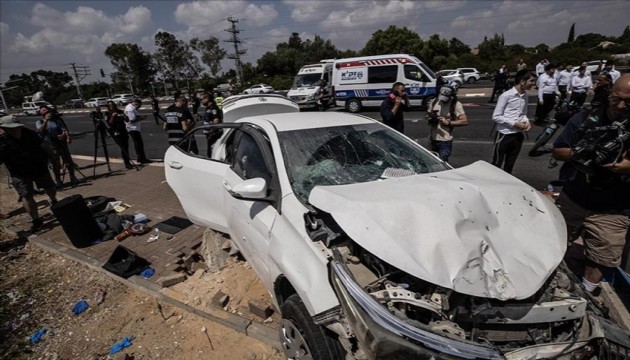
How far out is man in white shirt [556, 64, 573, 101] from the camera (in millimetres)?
11172

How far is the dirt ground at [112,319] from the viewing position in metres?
2.62

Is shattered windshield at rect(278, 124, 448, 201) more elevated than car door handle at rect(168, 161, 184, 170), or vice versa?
shattered windshield at rect(278, 124, 448, 201)

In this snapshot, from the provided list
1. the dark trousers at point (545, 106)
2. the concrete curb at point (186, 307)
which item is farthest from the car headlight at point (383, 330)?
the dark trousers at point (545, 106)

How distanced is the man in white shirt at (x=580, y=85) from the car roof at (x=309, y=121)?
10542 mm

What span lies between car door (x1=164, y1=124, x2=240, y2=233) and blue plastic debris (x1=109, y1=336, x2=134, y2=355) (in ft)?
3.90

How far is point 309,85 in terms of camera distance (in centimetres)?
1706

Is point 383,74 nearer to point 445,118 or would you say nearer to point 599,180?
point 445,118

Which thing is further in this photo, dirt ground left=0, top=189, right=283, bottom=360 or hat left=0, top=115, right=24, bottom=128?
hat left=0, top=115, right=24, bottom=128

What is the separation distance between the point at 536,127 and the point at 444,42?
45.1m

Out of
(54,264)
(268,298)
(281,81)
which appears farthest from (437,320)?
(281,81)

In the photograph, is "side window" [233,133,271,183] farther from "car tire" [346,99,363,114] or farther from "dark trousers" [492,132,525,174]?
"car tire" [346,99,363,114]

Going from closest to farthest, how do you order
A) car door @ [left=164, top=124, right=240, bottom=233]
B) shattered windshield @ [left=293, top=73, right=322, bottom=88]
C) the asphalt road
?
car door @ [left=164, top=124, right=240, bottom=233], the asphalt road, shattered windshield @ [left=293, top=73, right=322, bottom=88]

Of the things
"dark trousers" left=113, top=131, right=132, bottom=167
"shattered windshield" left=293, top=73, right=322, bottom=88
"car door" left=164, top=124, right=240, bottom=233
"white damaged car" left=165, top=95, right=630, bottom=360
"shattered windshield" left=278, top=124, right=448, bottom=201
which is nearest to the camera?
"white damaged car" left=165, top=95, right=630, bottom=360

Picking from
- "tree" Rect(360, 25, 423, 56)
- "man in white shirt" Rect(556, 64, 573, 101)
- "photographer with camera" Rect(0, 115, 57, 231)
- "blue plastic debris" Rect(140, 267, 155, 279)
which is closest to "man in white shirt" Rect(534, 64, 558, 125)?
"man in white shirt" Rect(556, 64, 573, 101)
